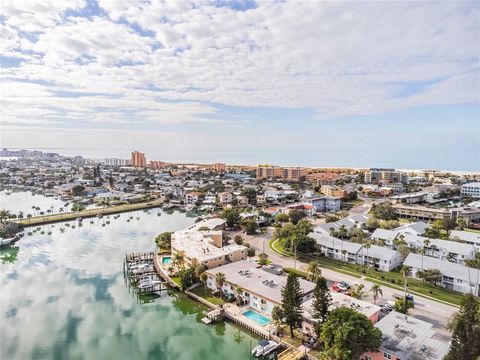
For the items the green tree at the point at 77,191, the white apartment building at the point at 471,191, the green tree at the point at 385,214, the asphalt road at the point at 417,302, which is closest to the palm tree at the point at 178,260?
the asphalt road at the point at 417,302

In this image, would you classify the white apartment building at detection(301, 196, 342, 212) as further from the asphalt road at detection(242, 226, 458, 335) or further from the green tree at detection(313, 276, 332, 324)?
the green tree at detection(313, 276, 332, 324)

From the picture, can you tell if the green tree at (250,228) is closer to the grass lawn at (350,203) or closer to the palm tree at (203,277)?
the palm tree at (203,277)

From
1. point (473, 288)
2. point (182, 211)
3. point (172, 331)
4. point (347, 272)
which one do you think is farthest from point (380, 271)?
point (182, 211)

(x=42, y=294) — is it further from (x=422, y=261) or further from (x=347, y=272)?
(x=422, y=261)

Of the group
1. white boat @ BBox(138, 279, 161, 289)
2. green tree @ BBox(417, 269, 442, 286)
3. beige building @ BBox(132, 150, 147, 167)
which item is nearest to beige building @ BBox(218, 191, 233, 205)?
white boat @ BBox(138, 279, 161, 289)

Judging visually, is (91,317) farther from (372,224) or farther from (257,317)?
(372,224)

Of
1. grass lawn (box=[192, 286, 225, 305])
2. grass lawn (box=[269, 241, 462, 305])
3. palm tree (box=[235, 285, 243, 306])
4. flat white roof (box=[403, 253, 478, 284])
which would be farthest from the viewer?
flat white roof (box=[403, 253, 478, 284])
